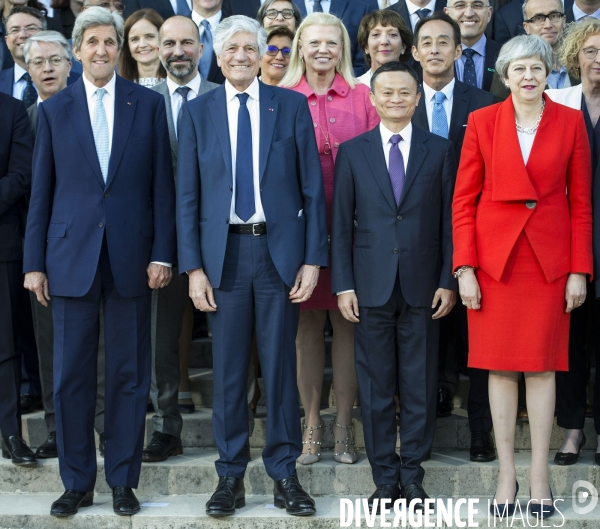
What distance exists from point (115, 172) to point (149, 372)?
3.26ft

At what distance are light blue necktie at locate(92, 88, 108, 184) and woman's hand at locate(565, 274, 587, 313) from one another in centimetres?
225

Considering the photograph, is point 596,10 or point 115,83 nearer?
point 115,83

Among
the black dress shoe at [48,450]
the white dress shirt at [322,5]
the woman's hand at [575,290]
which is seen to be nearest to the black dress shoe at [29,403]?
the black dress shoe at [48,450]

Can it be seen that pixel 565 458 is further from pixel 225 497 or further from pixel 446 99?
pixel 446 99

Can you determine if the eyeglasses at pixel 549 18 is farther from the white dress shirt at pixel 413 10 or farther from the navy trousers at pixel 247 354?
the navy trousers at pixel 247 354

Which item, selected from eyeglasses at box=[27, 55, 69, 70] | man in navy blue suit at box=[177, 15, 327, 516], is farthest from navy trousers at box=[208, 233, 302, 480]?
eyeglasses at box=[27, 55, 69, 70]

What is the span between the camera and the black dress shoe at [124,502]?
4793 mm

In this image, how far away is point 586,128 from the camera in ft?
16.4

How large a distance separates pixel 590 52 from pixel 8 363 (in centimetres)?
344

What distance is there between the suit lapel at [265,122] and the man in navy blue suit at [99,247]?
510 mm

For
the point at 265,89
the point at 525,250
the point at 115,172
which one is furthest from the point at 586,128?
the point at 115,172

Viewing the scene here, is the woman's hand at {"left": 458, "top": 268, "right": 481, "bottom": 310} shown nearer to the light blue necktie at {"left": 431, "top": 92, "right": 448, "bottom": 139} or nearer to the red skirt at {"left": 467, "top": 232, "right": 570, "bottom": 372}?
the red skirt at {"left": 467, "top": 232, "right": 570, "bottom": 372}

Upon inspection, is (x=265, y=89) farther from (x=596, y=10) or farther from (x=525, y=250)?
(x=596, y=10)

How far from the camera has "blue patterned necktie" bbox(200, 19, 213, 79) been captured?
668 centimetres
